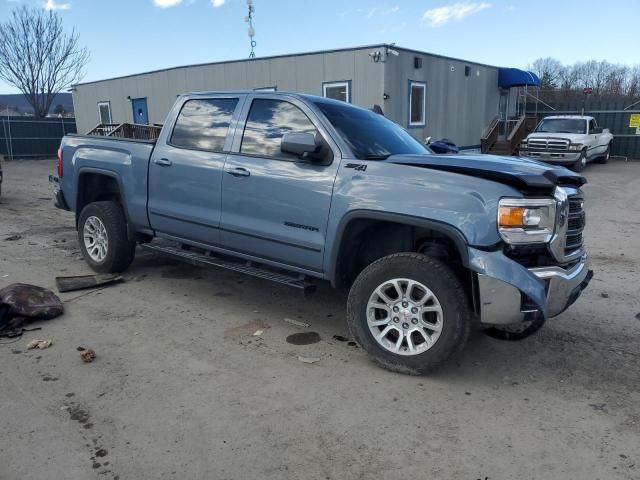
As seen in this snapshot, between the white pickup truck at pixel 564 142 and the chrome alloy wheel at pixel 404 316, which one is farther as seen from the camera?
the white pickup truck at pixel 564 142

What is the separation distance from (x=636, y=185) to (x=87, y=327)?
14.9m

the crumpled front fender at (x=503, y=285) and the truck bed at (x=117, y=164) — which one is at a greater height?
the truck bed at (x=117, y=164)

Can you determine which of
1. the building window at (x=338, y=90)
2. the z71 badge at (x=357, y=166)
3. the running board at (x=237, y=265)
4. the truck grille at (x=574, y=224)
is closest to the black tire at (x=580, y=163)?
the building window at (x=338, y=90)

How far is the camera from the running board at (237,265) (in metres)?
4.26

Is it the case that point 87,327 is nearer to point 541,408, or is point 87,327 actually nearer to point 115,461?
point 115,461

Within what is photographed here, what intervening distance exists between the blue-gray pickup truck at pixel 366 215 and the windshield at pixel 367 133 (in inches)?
0.8

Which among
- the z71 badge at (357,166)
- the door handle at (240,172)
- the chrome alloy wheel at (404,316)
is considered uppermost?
the z71 badge at (357,166)

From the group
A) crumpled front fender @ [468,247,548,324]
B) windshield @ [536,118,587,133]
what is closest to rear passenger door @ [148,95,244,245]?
crumpled front fender @ [468,247,548,324]

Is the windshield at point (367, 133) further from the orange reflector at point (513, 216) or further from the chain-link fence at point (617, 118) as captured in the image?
the chain-link fence at point (617, 118)

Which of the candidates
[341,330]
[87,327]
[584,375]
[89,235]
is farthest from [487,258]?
[89,235]

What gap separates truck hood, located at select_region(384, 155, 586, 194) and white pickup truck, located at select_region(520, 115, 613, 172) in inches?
579

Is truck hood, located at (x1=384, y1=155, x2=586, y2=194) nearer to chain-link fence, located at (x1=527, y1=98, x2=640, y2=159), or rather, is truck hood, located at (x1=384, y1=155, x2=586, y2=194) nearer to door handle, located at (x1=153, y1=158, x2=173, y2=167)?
door handle, located at (x1=153, y1=158, x2=173, y2=167)

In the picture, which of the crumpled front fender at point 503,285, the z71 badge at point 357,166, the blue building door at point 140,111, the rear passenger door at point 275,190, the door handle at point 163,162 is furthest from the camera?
the blue building door at point 140,111

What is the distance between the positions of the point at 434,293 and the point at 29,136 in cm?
2761
